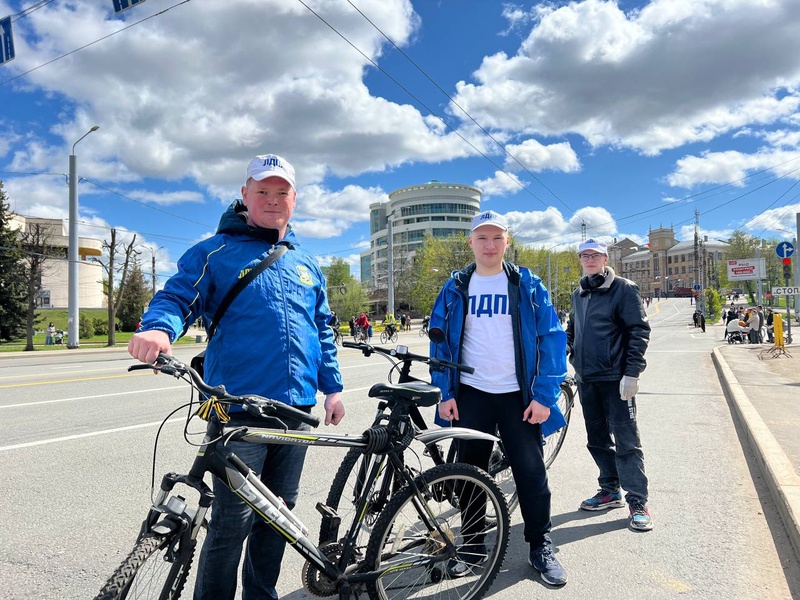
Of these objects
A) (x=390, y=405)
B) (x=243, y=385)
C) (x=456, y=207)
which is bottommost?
(x=390, y=405)

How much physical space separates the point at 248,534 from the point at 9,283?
149ft

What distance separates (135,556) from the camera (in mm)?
1819

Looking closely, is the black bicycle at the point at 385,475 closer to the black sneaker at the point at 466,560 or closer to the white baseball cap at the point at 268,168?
the black sneaker at the point at 466,560

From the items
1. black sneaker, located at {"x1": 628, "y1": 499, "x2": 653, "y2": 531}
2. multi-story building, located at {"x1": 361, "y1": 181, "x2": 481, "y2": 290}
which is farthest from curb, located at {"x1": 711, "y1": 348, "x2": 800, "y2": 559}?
multi-story building, located at {"x1": 361, "y1": 181, "x2": 481, "y2": 290}

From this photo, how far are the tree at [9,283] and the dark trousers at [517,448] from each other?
4365cm

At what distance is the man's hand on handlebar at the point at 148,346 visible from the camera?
1824mm

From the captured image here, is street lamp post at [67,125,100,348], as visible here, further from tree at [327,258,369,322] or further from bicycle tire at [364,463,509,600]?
tree at [327,258,369,322]

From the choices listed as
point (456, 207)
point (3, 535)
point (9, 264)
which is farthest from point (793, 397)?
point (456, 207)

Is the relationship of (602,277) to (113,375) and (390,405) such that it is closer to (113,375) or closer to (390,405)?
(390,405)

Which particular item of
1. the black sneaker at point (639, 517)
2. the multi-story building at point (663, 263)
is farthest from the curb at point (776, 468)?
the multi-story building at point (663, 263)

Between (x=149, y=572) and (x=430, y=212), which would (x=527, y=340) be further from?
(x=430, y=212)

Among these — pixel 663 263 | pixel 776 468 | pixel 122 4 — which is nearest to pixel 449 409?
pixel 776 468

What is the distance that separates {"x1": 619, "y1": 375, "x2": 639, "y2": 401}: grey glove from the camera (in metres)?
3.96

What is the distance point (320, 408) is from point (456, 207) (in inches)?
4429
